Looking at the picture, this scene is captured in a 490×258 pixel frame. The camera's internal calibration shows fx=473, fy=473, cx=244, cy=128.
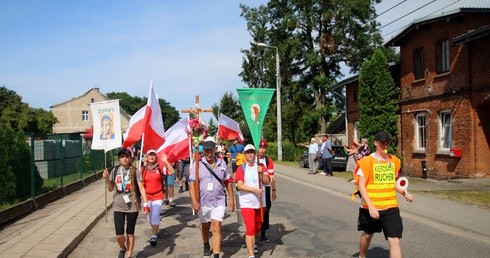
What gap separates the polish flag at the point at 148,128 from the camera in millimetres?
8766

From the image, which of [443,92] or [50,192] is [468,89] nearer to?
[443,92]

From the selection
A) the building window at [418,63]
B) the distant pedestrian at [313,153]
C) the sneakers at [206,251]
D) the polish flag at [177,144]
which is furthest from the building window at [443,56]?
the sneakers at [206,251]

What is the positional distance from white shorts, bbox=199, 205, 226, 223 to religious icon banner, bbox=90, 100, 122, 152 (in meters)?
3.84

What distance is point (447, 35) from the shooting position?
19578 mm

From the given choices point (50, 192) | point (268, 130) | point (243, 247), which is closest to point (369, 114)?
point (50, 192)

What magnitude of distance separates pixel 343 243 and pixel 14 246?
5.51 meters

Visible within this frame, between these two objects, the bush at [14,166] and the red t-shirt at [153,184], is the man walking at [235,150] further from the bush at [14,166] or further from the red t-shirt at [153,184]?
the red t-shirt at [153,184]

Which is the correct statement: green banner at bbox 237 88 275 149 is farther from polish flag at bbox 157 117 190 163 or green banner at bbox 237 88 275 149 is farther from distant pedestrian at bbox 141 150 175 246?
polish flag at bbox 157 117 190 163

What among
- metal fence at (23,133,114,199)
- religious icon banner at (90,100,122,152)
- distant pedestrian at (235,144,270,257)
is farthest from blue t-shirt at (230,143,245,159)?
distant pedestrian at (235,144,270,257)

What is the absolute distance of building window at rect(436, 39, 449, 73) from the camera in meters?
19.8

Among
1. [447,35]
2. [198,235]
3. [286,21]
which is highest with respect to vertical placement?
[286,21]

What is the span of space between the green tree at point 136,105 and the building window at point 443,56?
106571 millimetres

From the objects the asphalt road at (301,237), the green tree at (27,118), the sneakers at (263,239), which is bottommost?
the asphalt road at (301,237)

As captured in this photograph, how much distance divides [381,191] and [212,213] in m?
2.49
